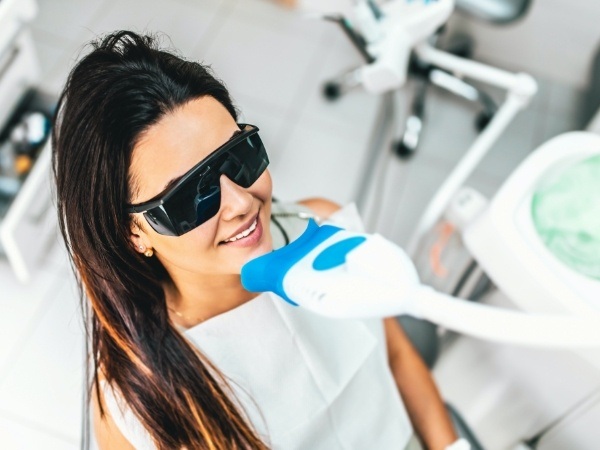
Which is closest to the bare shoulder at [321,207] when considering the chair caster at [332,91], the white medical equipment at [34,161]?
the white medical equipment at [34,161]

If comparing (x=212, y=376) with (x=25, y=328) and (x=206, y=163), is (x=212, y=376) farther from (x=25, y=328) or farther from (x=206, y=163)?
(x=25, y=328)

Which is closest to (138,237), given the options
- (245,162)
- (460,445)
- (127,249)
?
(127,249)

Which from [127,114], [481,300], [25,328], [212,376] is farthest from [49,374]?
[127,114]

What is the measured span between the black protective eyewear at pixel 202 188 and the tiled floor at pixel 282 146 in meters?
0.77

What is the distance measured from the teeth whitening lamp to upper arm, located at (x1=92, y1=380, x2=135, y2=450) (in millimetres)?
308

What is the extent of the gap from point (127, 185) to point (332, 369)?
469mm

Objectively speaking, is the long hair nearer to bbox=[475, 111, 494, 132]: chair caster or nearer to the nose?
the nose

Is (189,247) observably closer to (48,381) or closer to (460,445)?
(460,445)

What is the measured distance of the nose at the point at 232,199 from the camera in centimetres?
52

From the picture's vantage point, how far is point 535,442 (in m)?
1.06

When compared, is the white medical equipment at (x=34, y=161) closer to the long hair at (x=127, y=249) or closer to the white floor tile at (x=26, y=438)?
the white floor tile at (x=26, y=438)

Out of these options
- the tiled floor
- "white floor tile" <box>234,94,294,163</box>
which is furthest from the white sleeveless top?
"white floor tile" <box>234,94,294,163</box>

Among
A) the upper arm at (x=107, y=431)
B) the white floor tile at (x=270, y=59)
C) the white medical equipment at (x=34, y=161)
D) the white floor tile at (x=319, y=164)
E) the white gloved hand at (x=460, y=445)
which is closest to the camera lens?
the upper arm at (x=107, y=431)

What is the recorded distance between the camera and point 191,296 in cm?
76
